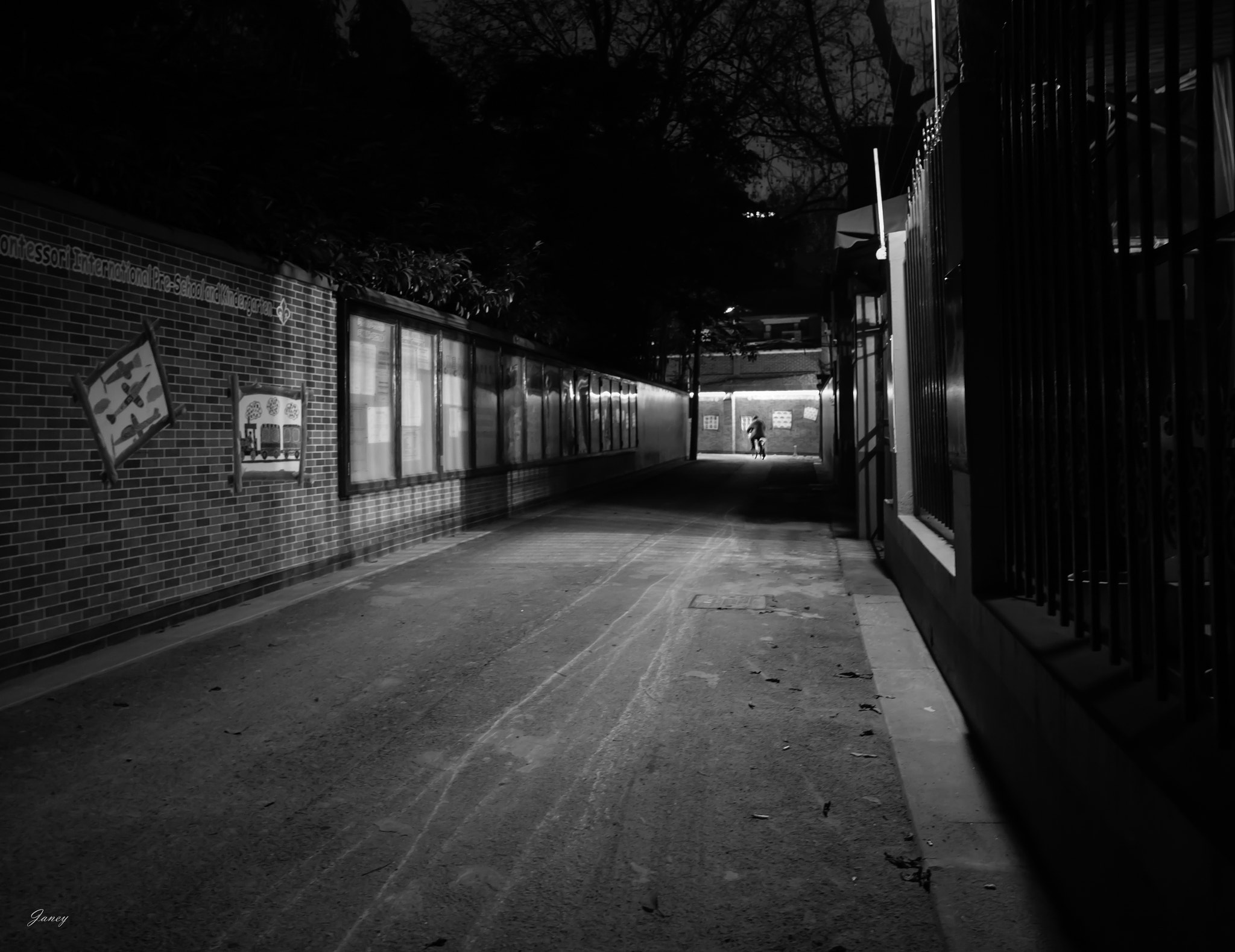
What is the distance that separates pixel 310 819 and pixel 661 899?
1.51m

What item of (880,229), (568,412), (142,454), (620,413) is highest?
(880,229)

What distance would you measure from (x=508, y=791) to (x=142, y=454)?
4.74m

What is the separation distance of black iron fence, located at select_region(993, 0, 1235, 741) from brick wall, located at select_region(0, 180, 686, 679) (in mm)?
5737

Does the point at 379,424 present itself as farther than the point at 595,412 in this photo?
No

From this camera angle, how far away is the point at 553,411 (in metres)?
21.8

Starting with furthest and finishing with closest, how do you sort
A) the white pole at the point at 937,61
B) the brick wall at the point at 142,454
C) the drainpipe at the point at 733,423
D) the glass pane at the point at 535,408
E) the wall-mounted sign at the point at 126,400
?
the drainpipe at the point at 733,423 < the glass pane at the point at 535,408 < the wall-mounted sign at the point at 126,400 < the white pole at the point at 937,61 < the brick wall at the point at 142,454

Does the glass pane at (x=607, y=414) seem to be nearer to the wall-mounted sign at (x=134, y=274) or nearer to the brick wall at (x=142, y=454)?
the brick wall at (x=142, y=454)

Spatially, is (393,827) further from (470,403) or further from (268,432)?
(470,403)

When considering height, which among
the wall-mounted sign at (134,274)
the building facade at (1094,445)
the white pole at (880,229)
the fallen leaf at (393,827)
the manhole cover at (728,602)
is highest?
the white pole at (880,229)

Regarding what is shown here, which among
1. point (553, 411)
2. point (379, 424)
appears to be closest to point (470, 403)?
point (379, 424)

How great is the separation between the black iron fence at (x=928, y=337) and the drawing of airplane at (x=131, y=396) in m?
5.58

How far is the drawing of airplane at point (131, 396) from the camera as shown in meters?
7.24

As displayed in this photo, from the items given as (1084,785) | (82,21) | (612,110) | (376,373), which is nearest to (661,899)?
(1084,785)

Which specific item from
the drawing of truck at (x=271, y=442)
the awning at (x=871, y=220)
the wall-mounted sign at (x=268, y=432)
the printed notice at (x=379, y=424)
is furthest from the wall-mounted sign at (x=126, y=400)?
the awning at (x=871, y=220)
